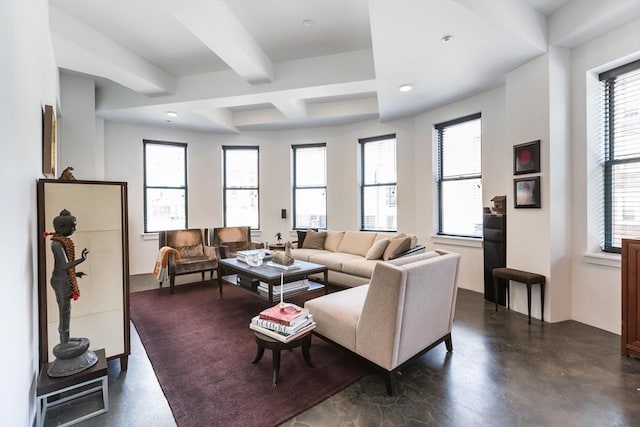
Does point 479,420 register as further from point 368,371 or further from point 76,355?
point 76,355

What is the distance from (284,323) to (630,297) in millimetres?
2799

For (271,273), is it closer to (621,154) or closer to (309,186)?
(309,186)

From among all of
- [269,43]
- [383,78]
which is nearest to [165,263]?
[269,43]

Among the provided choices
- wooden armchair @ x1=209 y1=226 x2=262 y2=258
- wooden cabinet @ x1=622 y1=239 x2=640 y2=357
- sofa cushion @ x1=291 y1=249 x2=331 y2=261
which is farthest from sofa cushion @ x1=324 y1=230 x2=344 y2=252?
wooden cabinet @ x1=622 y1=239 x2=640 y2=357

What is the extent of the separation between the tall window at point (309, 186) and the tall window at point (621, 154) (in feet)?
14.0

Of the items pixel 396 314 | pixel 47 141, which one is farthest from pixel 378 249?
pixel 47 141

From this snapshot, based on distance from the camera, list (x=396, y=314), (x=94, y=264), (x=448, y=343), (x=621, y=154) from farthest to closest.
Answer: (x=621, y=154)
(x=448, y=343)
(x=94, y=264)
(x=396, y=314)

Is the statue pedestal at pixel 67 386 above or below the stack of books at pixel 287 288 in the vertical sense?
below

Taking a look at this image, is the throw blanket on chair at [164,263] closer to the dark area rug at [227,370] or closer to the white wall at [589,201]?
the dark area rug at [227,370]

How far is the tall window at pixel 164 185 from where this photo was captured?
5.65 m

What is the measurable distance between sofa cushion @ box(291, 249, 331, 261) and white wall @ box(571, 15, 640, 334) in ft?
10.7

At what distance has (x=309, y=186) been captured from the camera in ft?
20.9

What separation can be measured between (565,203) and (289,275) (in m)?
3.05

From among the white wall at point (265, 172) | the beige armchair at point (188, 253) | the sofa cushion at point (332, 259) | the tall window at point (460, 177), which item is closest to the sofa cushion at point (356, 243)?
the sofa cushion at point (332, 259)
